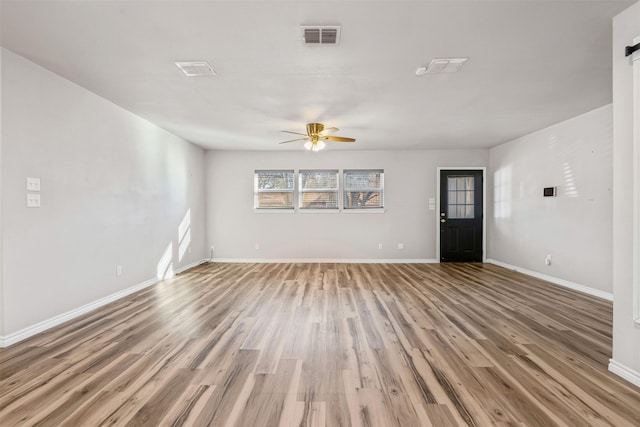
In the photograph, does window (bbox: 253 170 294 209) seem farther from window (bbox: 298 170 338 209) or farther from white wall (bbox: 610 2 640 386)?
white wall (bbox: 610 2 640 386)

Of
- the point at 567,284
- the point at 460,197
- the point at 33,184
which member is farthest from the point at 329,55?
the point at 460,197

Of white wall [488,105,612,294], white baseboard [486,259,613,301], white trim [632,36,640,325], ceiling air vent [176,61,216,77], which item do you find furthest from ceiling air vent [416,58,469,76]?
white baseboard [486,259,613,301]

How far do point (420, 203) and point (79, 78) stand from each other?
6.27 metres

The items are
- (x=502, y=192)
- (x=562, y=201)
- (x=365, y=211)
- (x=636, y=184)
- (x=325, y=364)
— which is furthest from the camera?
(x=365, y=211)

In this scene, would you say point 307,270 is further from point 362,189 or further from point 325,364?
point 325,364

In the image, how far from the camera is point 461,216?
21.3 ft

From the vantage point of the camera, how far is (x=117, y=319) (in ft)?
10.1

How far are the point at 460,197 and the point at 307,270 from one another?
3979mm

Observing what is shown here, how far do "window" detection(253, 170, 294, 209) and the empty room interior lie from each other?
136 cm

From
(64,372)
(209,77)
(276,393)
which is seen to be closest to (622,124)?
(276,393)

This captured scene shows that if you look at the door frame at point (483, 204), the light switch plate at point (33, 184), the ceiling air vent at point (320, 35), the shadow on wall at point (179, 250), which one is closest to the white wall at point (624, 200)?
the ceiling air vent at point (320, 35)

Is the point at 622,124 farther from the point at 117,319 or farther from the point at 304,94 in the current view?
the point at 117,319

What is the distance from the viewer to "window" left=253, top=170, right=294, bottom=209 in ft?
22.0

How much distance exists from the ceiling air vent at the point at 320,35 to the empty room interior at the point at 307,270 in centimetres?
1
